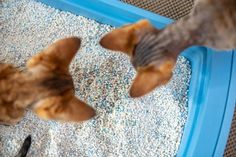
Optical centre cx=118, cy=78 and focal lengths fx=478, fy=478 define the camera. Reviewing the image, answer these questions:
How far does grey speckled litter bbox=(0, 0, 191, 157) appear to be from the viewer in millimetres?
1691

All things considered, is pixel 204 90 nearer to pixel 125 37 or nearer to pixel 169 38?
pixel 169 38

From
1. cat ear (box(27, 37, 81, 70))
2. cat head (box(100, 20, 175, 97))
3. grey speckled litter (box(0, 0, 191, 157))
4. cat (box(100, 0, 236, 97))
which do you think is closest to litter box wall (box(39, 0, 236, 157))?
grey speckled litter (box(0, 0, 191, 157))

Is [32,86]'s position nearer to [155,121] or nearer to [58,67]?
[58,67]

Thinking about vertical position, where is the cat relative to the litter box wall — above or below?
above

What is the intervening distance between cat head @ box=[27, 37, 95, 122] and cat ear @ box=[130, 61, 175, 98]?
0.14 m

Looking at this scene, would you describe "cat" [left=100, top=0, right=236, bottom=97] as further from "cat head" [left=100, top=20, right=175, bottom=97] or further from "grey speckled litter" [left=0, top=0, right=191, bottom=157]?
"grey speckled litter" [left=0, top=0, right=191, bottom=157]

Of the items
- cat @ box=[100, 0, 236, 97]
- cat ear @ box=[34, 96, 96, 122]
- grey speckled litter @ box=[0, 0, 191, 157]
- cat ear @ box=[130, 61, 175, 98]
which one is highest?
cat @ box=[100, 0, 236, 97]

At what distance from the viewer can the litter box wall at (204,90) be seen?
1.60 m

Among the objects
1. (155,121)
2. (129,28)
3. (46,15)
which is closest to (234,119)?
(155,121)

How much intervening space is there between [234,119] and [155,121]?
28 centimetres

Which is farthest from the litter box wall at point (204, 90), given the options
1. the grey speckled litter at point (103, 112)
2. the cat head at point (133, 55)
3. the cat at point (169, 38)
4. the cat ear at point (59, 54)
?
the cat ear at point (59, 54)

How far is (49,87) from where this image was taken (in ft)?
4.35

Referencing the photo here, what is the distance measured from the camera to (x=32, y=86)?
134cm

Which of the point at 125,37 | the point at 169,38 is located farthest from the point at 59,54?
the point at 169,38
